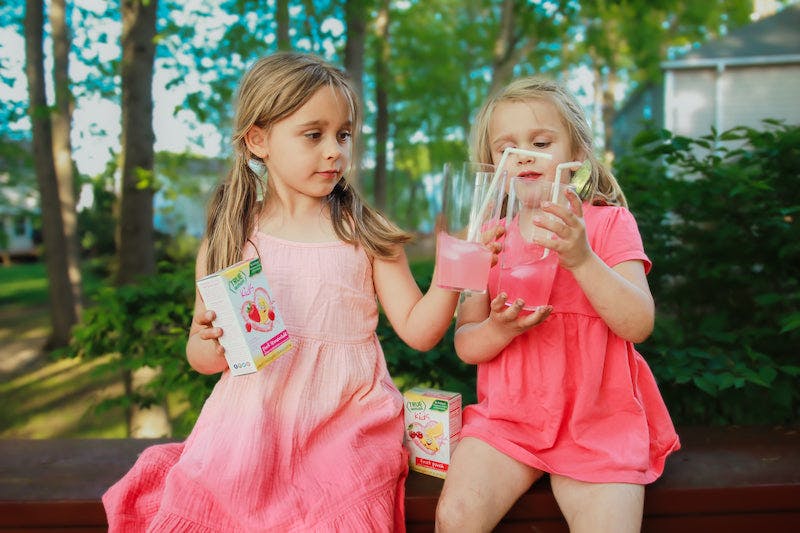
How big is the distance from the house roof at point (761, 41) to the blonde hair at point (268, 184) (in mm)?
15469

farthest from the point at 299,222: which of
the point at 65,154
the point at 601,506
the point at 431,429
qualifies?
the point at 65,154

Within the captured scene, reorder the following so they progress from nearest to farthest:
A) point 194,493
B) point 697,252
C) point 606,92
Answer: point 194,493, point 697,252, point 606,92

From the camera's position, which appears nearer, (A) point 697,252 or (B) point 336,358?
(B) point 336,358

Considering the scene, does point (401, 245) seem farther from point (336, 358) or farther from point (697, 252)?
point (697, 252)

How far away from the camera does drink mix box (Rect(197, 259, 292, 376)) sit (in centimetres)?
158

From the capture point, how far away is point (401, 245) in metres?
2.02

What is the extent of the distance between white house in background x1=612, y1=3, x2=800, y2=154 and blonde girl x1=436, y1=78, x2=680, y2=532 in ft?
46.8

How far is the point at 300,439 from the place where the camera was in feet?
5.99

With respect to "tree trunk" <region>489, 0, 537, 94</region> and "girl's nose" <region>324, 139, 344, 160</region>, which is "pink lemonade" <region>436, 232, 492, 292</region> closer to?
"girl's nose" <region>324, 139, 344, 160</region>

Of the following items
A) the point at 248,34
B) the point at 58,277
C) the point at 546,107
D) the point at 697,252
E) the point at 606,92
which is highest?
the point at 606,92

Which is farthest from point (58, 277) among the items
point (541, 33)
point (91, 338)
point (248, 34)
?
point (541, 33)

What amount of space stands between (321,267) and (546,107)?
82cm

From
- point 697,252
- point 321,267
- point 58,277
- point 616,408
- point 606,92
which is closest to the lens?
point 616,408

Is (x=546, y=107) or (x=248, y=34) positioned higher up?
(x=248, y=34)
